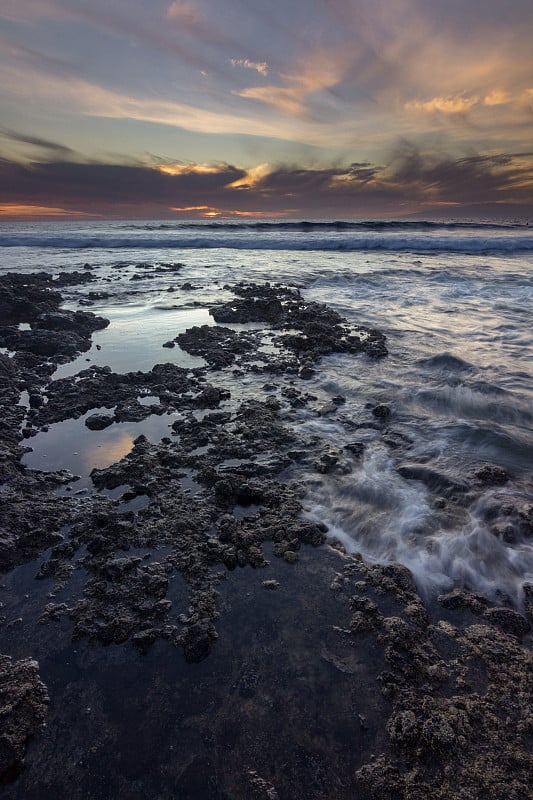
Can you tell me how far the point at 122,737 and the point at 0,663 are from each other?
0.97 meters

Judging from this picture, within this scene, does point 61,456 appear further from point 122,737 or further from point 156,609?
point 122,737

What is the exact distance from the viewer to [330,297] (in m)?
14.3

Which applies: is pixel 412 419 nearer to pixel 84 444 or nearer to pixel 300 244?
pixel 84 444

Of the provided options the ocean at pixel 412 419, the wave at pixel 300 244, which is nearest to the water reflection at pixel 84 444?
the ocean at pixel 412 419

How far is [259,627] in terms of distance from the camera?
2.90 meters

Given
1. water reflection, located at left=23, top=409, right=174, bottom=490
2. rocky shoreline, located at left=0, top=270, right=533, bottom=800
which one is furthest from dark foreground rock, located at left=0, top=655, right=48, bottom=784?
water reflection, located at left=23, top=409, right=174, bottom=490

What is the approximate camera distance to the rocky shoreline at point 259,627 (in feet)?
7.11

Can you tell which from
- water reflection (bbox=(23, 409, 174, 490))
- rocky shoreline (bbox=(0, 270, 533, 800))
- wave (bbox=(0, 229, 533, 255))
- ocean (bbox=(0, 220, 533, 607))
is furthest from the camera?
wave (bbox=(0, 229, 533, 255))

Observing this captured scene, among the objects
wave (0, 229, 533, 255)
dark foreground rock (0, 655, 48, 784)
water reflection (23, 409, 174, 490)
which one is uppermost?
wave (0, 229, 533, 255)

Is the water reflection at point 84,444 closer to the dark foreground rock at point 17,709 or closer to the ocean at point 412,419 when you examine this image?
the ocean at point 412,419

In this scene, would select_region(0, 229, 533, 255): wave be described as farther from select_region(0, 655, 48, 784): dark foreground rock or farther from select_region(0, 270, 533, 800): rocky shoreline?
select_region(0, 655, 48, 784): dark foreground rock

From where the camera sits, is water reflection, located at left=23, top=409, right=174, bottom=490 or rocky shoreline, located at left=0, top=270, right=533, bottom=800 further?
water reflection, located at left=23, top=409, right=174, bottom=490

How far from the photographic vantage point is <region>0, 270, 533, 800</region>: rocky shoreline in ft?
7.11

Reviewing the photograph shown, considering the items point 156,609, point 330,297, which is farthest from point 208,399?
point 330,297
